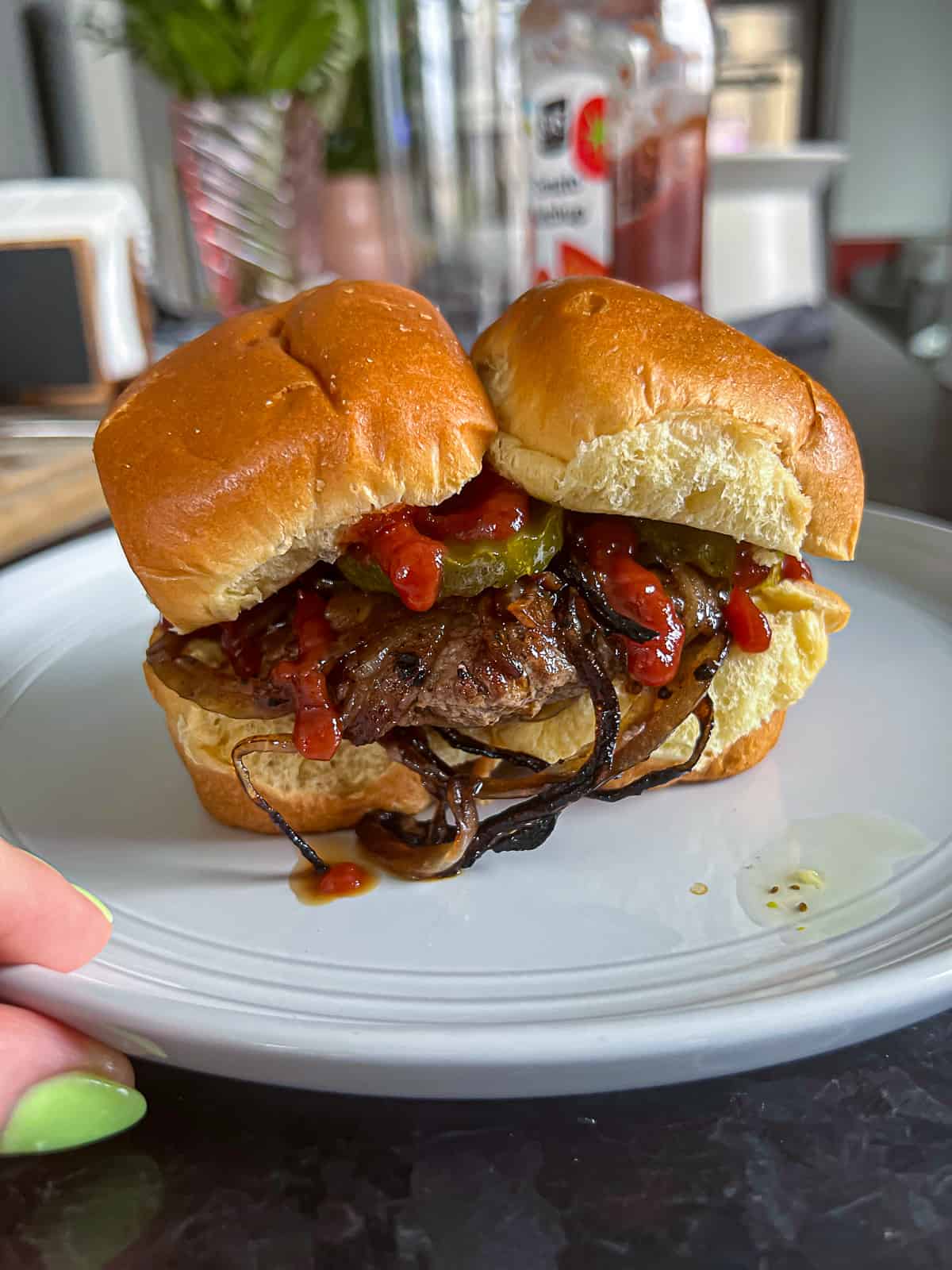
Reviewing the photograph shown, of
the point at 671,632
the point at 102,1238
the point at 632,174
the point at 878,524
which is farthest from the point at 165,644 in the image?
the point at 632,174

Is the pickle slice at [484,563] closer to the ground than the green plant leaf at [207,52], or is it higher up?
closer to the ground

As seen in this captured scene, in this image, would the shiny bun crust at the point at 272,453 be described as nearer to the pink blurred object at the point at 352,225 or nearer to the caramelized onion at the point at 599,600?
the caramelized onion at the point at 599,600

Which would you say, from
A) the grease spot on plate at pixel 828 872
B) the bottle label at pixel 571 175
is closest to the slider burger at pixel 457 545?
the grease spot on plate at pixel 828 872

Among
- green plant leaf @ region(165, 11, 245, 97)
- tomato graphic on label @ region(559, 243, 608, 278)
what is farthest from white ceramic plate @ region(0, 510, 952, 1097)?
green plant leaf @ region(165, 11, 245, 97)

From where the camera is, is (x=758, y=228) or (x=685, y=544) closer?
(x=685, y=544)

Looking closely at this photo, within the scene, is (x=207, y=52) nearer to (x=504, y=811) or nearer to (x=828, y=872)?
(x=504, y=811)

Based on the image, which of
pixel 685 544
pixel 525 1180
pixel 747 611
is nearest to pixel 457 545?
pixel 685 544

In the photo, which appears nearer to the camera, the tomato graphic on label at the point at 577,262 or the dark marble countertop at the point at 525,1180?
the dark marble countertop at the point at 525,1180
